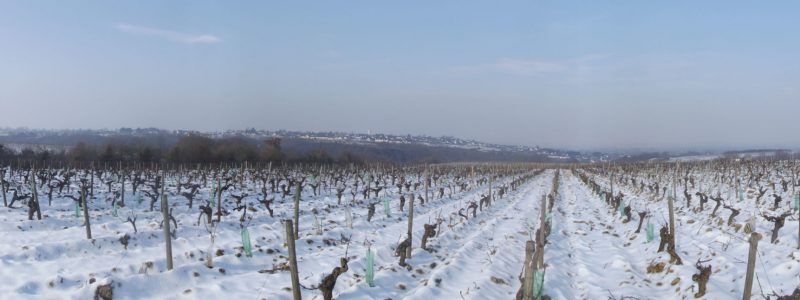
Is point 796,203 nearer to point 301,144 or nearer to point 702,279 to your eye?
point 702,279

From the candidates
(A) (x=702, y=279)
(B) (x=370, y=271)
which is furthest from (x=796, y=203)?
(B) (x=370, y=271)

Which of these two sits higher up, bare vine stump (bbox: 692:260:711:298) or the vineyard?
bare vine stump (bbox: 692:260:711:298)

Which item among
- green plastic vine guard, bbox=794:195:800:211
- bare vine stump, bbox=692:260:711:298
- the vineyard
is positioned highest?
green plastic vine guard, bbox=794:195:800:211

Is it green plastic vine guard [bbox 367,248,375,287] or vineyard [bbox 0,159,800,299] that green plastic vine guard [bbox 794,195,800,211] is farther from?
green plastic vine guard [bbox 367,248,375,287]

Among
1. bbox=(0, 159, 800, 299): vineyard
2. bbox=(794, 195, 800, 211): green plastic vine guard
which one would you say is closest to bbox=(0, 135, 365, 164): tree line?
bbox=(0, 159, 800, 299): vineyard

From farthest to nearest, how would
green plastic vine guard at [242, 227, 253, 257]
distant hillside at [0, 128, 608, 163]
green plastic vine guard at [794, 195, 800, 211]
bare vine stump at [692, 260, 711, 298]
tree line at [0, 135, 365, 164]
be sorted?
distant hillside at [0, 128, 608, 163], tree line at [0, 135, 365, 164], green plastic vine guard at [794, 195, 800, 211], green plastic vine guard at [242, 227, 253, 257], bare vine stump at [692, 260, 711, 298]

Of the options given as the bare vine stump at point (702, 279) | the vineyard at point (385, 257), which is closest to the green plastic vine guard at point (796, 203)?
the vineyard at point (385, 257)

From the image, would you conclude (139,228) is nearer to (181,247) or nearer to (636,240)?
(181,247)

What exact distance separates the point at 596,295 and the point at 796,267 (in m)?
2.53

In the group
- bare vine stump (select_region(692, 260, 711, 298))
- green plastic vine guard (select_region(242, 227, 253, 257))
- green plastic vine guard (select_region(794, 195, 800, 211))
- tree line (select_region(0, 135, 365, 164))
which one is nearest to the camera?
bare vine stump (select_region(692, 260, 711, 298))

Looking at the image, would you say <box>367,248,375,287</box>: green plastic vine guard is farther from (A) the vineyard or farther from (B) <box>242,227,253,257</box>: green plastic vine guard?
(B) <box>242,227,253,257</box>: green plastic vine guard

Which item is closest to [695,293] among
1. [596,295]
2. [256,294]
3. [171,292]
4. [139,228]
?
[596,295]

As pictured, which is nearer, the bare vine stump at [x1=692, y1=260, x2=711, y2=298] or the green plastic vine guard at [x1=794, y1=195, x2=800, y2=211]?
the bare vine stump at [x1=692, y1=260, x2=711, y2=298]

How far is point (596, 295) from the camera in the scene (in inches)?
278
